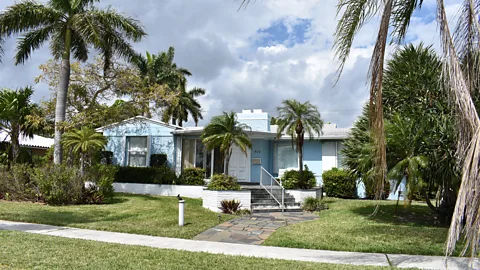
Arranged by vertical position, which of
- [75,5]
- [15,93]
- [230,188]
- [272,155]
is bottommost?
[230,188]

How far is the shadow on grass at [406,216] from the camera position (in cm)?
1091

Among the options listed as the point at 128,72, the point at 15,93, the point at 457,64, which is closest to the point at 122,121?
the point at 128,72

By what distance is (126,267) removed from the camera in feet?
19.1

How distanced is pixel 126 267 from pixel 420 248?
6.06 meters

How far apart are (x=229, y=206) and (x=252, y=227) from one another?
264cm

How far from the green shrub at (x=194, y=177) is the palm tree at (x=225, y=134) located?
2.92m

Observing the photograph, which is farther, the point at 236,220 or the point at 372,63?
the point at 236,220

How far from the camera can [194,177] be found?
56.4ft

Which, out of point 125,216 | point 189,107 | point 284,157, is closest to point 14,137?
point 125,216

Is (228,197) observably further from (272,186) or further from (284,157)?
(284,157)

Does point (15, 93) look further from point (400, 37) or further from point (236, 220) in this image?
point (400, 37)

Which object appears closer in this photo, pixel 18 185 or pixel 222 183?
pixel 222 183

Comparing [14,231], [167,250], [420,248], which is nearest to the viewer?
[167,250]

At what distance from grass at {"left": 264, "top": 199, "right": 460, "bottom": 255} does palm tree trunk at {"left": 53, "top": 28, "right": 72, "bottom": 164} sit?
1099 cm
